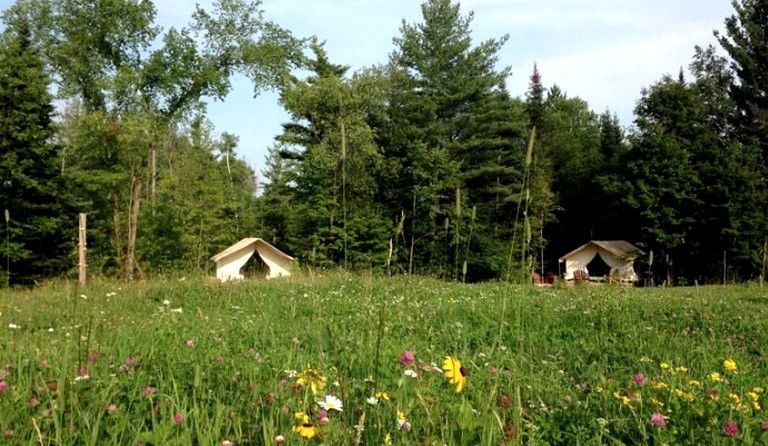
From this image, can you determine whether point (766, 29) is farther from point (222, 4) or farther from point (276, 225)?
point (276, 225)

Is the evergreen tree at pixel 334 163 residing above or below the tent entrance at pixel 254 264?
above

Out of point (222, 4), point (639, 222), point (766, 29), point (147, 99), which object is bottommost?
point (639, 222)

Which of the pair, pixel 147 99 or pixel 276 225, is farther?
pixel 276 225

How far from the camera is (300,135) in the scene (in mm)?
34688

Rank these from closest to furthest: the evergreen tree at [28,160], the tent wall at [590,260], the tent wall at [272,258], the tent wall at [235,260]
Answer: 1. the evergreen tree at [28,160]
2. the tent wall at [235,260]
3. the tent wall at [272,258]
4. the tent wall at [590,260]

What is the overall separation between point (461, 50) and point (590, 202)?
16.6 meters

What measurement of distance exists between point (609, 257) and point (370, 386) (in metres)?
36.3

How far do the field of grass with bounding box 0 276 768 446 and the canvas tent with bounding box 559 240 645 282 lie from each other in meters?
30.1

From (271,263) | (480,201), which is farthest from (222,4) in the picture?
(480,201)

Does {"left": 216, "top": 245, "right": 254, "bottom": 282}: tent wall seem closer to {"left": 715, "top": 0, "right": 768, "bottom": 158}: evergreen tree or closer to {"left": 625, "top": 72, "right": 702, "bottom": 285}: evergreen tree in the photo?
{"left": 625, "top": 72, "right": 702, "bottom": 285}: evergreen tree

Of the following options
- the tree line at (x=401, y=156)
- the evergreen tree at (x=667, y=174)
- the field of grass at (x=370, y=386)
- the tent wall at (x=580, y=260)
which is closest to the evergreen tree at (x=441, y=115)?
the tree line at (x=401, y=156)

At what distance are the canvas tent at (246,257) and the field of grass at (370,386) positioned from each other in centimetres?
2376

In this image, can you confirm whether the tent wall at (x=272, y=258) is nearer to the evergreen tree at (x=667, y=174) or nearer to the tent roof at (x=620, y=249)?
the tent roof at (x=620, y=249)

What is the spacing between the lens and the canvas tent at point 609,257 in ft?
113
